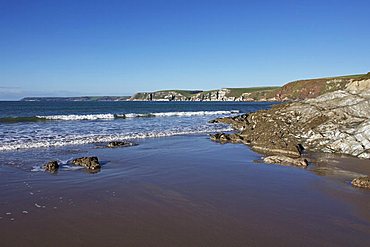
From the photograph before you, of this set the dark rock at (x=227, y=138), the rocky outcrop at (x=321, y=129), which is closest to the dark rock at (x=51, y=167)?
the rocky outcrop at (x=321, y=129)

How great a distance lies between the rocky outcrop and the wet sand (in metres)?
2.43

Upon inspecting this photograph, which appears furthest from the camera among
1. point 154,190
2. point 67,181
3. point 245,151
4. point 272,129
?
point 272,129

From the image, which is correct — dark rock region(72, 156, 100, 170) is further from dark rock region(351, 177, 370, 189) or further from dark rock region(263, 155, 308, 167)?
dark rock region(351, 177, 370, 189)

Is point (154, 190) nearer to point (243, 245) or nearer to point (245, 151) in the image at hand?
point (243, 245)

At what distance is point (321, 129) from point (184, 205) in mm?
12380

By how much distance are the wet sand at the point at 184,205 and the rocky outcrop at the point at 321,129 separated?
7.98 ft

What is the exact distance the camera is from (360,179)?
9.07 metres

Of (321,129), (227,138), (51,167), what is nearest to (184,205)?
(51,167)

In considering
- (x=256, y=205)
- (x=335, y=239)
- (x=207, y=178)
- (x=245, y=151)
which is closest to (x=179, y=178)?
(x=207, y=178)

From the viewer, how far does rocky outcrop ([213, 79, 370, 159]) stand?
14.4 m

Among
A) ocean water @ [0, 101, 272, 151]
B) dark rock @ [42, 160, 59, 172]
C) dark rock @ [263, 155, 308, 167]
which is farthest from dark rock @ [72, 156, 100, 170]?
dark rock @ [263, 155, 308, 167]

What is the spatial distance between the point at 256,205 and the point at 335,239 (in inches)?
83.7

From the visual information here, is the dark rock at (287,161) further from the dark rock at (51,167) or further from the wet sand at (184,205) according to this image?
the dark rock at (51,167)

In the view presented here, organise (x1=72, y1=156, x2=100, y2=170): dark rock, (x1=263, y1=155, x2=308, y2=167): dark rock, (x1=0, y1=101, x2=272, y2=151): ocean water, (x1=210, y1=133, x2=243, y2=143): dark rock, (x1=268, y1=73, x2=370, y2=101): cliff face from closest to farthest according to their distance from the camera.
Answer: (x1=72, y1=156, x2=100, y2=170): dark rock
(x1=263, y1=155, x2=308, y2=167): dark rock
(x1=0, y1=101, x2=272, y2=151): ocean water
(x1=210, y1=133, x2=243, y2=143): dark rock
(x1=268, y1=73, x2=370, y2=101): cliff face
